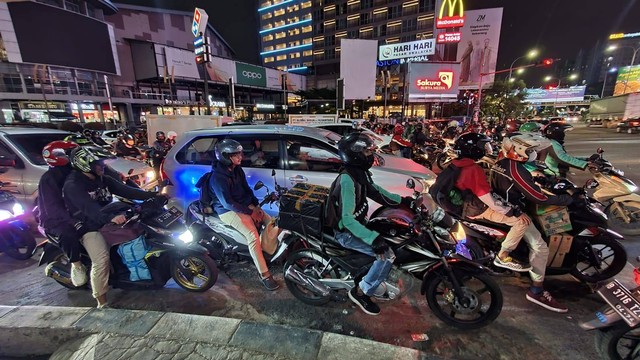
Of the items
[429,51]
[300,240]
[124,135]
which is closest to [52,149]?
[300,240]

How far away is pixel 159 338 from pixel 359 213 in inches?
85.8

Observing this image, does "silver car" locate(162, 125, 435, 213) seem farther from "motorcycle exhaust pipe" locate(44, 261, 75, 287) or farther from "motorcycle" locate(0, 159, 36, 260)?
"motorcycle" locate(0, 159, 36, 260)

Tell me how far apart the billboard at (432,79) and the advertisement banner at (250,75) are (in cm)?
3361

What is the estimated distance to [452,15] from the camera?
34.2 meters

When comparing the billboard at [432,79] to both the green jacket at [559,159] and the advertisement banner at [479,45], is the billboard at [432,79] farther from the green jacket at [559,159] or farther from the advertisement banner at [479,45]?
the green jacket at [559,159]

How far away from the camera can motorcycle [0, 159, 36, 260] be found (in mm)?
4203

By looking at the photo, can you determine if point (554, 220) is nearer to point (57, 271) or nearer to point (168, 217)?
point (168, 217)

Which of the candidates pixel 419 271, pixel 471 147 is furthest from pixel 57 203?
pixel 471 147

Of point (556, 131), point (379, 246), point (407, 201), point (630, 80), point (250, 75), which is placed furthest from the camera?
point (250, 75)

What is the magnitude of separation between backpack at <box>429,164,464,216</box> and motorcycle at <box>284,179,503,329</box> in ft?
1.47

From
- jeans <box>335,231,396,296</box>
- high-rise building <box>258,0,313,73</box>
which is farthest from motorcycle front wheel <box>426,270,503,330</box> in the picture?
high-rise building <box>258,0,313,73</box>

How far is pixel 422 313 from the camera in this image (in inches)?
119

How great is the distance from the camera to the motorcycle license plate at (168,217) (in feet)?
10.9

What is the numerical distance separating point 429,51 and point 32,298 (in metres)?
34.5
